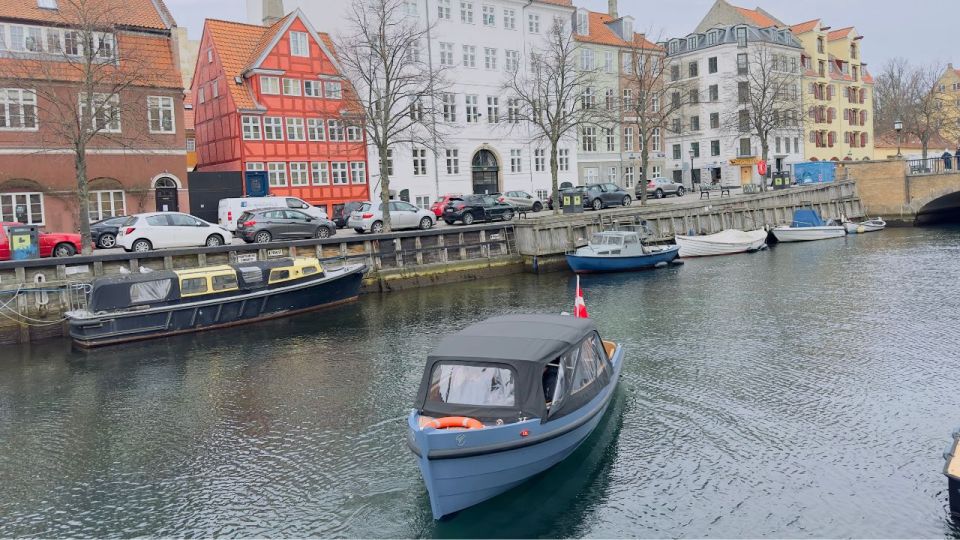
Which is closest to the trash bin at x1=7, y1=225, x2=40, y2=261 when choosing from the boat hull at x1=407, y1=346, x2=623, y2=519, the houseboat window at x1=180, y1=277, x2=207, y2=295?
the houseboat window at x1=180, y1=277, x2=207, y2=295

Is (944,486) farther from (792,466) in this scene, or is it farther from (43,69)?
(43,69)

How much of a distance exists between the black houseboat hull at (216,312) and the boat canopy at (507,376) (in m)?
16.6

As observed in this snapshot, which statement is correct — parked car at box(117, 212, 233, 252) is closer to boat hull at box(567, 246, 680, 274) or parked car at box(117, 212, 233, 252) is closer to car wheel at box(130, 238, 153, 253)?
car wheel at box(130, 238, 153, 253)

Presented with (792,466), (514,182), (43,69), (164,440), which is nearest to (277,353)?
(164,440)

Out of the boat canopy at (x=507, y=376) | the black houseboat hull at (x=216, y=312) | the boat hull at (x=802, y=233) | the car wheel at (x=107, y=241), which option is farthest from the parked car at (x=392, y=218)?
the boat canopy at (x=507, y=376)

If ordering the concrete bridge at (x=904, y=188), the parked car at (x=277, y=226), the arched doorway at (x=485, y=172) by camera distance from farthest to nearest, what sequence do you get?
the arched doorway at (x=485, y=172) → the concrete bridge at (x=904, y=188) → the parked car at (x=277, y=226)

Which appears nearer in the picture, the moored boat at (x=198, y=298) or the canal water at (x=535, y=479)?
the canal water at (x=535, y=479)

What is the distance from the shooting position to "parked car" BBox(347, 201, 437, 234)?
131 ft

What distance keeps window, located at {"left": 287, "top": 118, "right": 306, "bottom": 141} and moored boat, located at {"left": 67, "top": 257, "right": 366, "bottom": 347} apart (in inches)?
826

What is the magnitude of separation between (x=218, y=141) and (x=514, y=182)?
2258 centimetres

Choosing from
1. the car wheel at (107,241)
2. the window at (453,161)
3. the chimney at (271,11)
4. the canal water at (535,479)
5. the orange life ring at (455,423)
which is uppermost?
the chimney at (271,11)

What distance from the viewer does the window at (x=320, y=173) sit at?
172ft

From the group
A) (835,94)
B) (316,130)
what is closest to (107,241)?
(316,130)

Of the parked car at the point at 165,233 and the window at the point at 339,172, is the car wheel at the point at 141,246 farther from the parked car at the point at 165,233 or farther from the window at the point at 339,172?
the window at the point at 339,172
